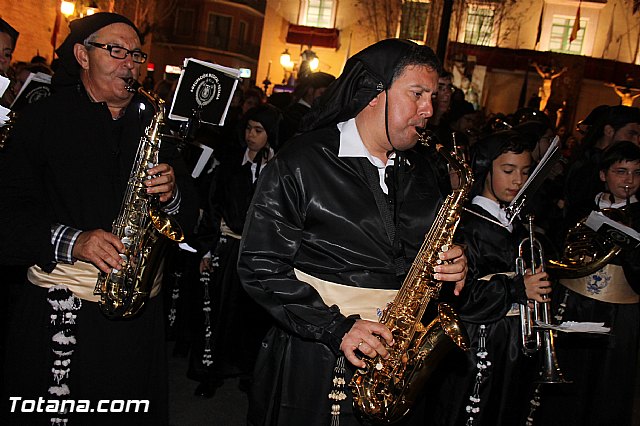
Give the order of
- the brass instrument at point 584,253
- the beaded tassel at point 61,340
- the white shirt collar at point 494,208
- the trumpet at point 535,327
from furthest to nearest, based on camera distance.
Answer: the brass instrument at point 584,253
the white shirt collar at point 494,208
the trumpet at point 535,327
the beaded tassel at point 61,340

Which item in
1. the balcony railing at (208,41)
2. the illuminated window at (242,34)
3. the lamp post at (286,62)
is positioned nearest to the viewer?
the lamp post at (286,62)

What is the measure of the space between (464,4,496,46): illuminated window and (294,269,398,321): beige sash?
30.3 metres

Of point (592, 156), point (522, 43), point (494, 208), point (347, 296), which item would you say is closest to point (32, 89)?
point (347, 296)

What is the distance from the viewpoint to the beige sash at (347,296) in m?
3.19

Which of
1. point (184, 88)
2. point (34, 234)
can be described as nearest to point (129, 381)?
point (34, 234)

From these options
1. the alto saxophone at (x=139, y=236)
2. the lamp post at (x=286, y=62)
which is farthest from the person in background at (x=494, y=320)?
the lamp post at (x=286, y=62)

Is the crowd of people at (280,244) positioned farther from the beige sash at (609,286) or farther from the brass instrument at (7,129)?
the beige sash at (609,286)

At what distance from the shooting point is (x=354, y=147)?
3.29 meters

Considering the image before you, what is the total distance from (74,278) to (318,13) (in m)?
37.9

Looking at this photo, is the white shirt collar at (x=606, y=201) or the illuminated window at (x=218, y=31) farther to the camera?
the illuminated window at (x=218, y=31)

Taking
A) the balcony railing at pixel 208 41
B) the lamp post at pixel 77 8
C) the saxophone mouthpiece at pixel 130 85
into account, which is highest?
the balcony railing at pixel 208 41

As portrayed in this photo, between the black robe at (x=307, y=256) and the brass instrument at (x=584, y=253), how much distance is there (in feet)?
7.49

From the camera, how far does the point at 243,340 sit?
21.0 ft

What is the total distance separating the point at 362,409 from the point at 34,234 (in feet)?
5.77
